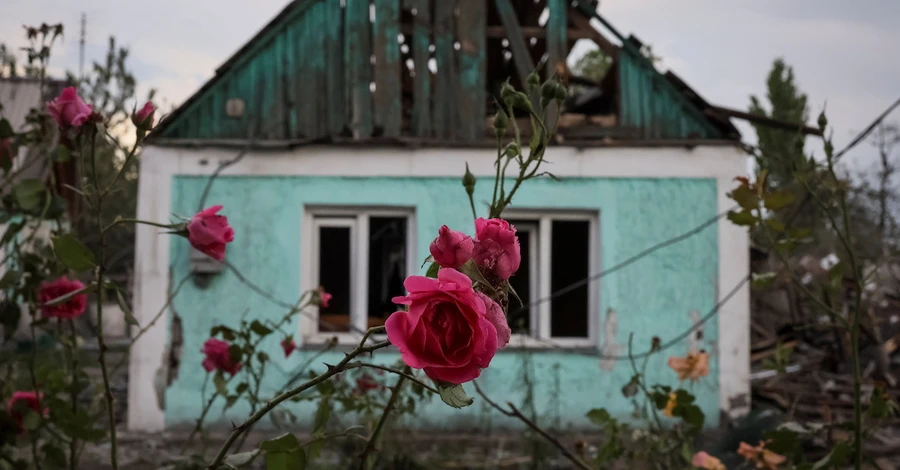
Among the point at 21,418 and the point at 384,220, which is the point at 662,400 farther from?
the point at 384,220

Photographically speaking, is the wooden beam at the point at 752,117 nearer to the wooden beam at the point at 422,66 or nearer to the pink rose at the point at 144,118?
the wooden beam at the point at 422,66

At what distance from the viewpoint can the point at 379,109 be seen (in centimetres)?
640

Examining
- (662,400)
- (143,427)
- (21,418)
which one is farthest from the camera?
(143,427)

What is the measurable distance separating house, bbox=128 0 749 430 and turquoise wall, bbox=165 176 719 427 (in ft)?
0.04

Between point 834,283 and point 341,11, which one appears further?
point 341,11

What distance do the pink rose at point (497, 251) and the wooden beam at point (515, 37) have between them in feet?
18.3

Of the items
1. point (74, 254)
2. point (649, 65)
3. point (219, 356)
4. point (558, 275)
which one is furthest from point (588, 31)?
point (74, 254)

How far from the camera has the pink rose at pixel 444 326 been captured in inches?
27.2

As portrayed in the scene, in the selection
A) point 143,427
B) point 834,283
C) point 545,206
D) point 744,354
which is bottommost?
point 143,427

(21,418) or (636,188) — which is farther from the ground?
(636,188)

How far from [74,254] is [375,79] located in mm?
5319

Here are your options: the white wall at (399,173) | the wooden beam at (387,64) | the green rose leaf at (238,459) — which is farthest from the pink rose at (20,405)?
the wooden beam at (387,64)

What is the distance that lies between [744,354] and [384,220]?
2.99m

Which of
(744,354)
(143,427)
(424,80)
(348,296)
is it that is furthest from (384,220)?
(744,354)
